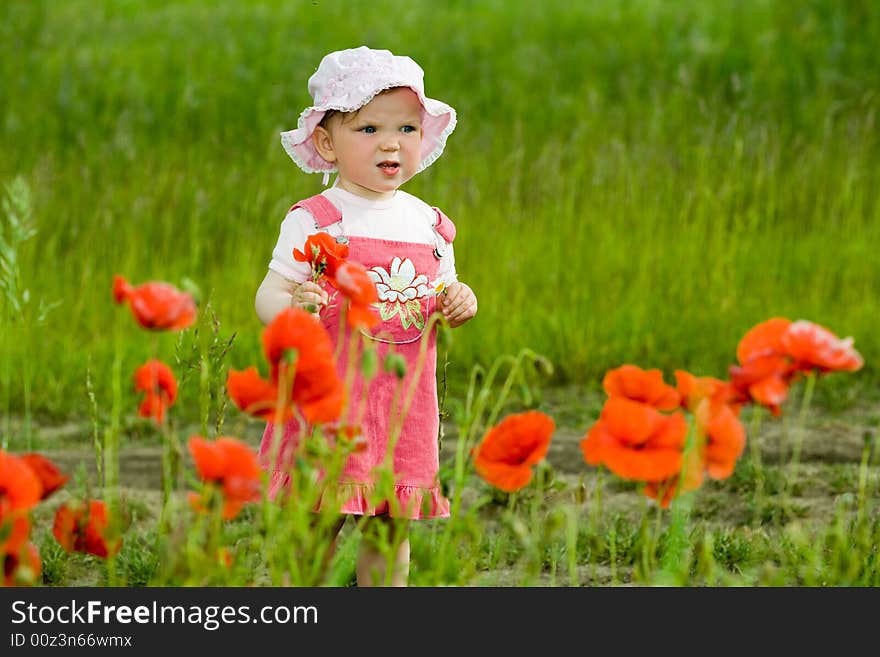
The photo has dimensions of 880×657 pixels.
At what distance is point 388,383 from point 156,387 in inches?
33.8

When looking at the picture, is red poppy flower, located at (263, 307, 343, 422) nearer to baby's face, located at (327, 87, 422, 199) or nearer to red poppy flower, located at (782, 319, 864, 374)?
red poppy flower, located at (782, 319, 864, 374)

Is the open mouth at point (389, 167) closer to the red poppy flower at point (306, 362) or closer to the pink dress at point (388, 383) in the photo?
the pink dress at point (388, 383)

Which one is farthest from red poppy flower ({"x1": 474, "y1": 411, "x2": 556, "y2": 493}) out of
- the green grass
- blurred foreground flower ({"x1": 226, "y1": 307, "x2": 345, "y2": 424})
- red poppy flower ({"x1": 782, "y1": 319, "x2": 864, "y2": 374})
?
the green grass

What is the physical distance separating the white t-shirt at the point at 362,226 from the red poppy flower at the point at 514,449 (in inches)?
32.3

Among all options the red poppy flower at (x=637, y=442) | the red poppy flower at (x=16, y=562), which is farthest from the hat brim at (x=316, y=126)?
the red poppy flower at (x=16, y=562)

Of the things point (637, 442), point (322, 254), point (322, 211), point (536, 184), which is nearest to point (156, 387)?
point (322, 254)

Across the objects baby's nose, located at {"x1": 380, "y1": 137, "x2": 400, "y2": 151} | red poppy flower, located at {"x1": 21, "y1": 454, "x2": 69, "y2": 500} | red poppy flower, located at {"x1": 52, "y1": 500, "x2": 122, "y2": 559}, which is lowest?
red poppy flower, located at {"x1": 52, "y1": 500, "x2": 122, "y2": 559}

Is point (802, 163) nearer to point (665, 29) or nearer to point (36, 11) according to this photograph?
point (665, 29)

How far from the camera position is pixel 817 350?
194 cm

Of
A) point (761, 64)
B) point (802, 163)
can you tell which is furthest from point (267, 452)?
point (761, 64)

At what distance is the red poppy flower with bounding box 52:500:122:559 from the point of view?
224 centimetres

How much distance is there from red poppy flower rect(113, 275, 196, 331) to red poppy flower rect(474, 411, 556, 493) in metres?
0.49

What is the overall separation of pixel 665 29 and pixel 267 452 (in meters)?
7.34

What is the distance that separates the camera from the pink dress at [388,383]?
282 centimetres
